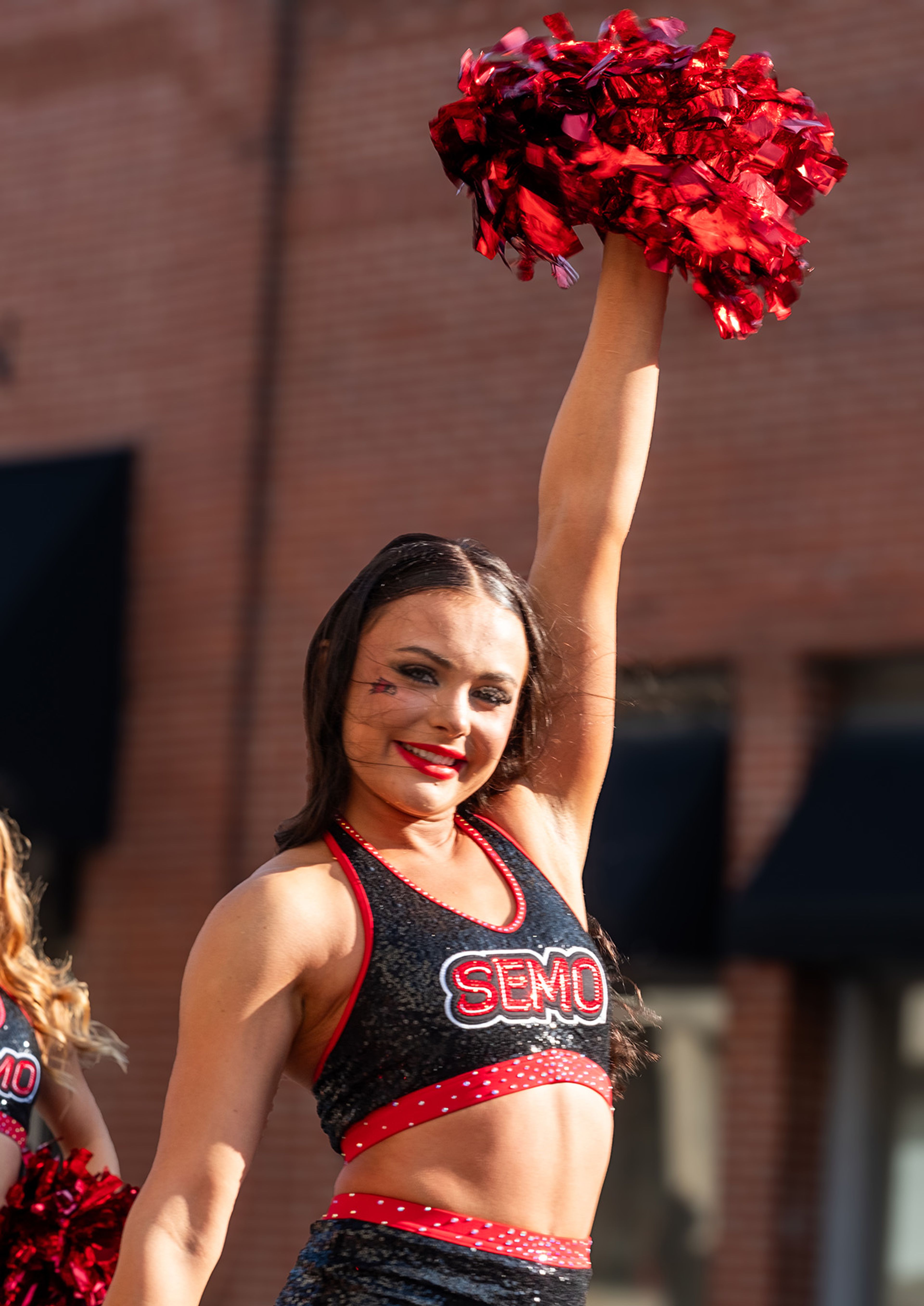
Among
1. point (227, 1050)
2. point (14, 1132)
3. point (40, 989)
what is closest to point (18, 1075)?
point (14, 1132)

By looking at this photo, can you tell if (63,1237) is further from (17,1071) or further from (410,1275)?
(410,1275)

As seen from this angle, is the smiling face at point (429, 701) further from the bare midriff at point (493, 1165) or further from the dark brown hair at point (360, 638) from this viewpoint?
the bare midriff at point (493, 1165)

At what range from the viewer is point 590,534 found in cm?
271

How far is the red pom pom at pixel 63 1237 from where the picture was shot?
10.9 ft

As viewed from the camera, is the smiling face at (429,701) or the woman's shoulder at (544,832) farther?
the woman's shoulder at (544,832)

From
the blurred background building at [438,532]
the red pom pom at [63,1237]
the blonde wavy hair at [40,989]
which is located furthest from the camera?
the blurred background building at [438,532]

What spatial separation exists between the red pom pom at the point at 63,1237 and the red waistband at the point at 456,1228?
3.52 feet

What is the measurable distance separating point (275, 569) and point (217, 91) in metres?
2.39

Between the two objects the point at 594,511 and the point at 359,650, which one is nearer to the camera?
the point at 359,650

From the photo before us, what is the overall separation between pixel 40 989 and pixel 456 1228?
192cm

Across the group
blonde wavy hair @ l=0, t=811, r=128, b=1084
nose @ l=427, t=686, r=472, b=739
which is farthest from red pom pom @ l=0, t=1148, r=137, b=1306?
nose @ l=427, t=686, r=472, b=739

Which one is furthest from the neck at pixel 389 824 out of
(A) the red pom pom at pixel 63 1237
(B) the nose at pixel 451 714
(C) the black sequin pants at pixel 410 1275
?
(A) the red pom pom at pixel 63 1237

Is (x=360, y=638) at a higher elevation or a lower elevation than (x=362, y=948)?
higher

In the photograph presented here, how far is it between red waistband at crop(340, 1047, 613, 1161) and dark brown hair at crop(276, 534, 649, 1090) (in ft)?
0.67
